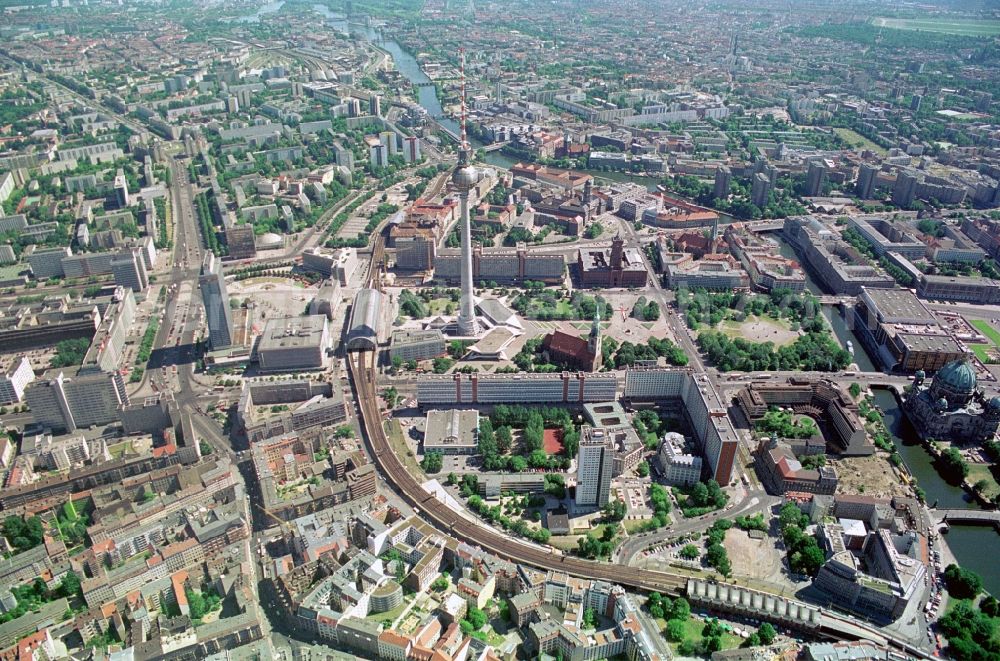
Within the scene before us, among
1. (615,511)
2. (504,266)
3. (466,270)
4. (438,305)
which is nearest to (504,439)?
(615,511)

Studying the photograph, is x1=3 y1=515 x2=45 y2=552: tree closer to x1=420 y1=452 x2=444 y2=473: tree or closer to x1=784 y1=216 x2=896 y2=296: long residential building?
x1=420 y1=452 x2=444 y2=473: tree

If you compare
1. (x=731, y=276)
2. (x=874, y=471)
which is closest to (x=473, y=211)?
(x=731, y=276)

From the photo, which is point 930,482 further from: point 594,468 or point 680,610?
point 594,468

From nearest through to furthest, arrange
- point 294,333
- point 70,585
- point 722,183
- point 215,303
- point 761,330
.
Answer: point 70,585 < point 215,303 < point 294,333 < point 761,330 < point 722,183

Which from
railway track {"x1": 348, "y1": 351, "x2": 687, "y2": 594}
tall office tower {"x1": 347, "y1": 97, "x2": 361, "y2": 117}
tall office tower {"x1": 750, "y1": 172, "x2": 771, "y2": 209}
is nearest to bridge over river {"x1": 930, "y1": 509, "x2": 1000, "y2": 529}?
railway track {"x1": 348, "y1": 351, "x2": 687, "y2": 594}

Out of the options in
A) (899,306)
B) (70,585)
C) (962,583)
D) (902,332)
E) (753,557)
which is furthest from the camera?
(899,306)

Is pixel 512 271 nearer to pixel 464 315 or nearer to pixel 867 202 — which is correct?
pixel 464 315
